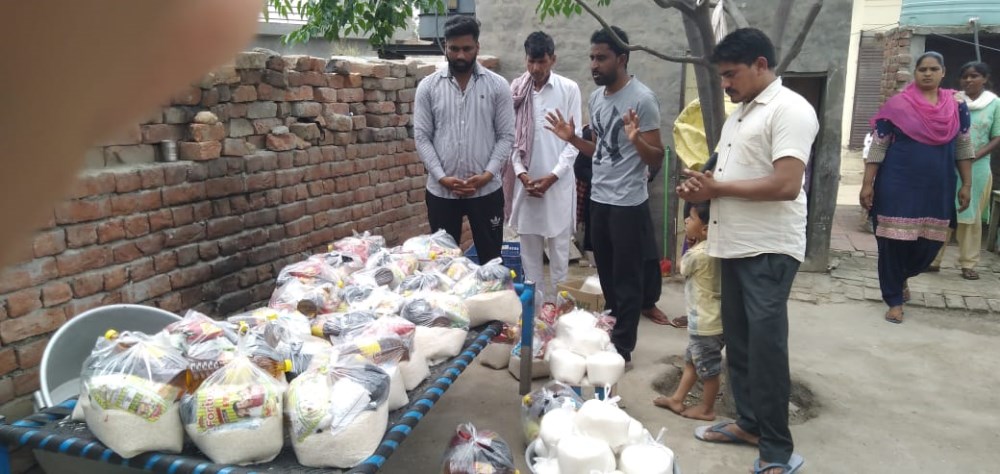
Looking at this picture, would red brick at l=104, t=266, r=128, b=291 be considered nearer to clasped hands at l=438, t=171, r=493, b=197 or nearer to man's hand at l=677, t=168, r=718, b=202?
clasped hands at l=438, t=171, r=493, b=197

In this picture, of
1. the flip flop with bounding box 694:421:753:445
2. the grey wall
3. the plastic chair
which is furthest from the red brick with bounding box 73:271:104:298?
the grey wall

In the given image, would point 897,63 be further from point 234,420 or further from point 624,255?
point 234,420

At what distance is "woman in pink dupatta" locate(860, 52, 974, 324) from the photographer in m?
4.96

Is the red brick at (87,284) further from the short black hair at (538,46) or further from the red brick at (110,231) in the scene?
the short black hair at (538,46)

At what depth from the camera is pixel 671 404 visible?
358 cm

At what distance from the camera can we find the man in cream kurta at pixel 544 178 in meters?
4.48

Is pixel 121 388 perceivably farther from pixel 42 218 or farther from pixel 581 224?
pixel 581 224

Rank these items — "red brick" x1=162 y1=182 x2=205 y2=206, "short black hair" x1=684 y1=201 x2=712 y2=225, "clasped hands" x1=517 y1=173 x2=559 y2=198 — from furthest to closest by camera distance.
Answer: "clasped hands" x1=517 y1=173 x2=559 y2=198 < "short black hair" x1=684 y1=201 x2=712 y2=225 < "red brick" x1=162 y1=182 x2=205 y2=206

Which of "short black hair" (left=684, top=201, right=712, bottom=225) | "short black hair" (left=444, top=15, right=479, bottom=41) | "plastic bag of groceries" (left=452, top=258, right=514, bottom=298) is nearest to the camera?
"plastic bag of groceries" (left=452, top=258, right=514, bottom=298)

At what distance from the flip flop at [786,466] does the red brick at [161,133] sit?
310 centimetres

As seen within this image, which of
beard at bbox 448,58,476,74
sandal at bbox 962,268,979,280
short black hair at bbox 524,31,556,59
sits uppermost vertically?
short black hair at bbox 524,31,556,59

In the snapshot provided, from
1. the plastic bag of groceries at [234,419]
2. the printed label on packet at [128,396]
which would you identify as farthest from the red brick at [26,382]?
the plastic bag of groceries at [234,419]

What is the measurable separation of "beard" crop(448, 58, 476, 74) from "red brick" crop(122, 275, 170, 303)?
202cm

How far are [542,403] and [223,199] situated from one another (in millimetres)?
1937
